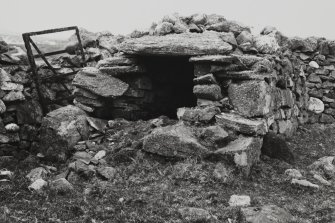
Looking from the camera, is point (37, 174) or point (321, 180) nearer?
point (37, 174)

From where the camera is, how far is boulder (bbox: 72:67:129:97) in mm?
9688

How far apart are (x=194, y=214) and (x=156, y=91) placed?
5.38 m

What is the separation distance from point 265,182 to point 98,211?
3.32 meters

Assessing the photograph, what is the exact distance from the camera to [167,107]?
11062 mm

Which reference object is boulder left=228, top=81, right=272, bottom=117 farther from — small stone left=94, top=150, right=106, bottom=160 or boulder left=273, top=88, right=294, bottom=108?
small stone left=94, top=150, right=106, bottom=160

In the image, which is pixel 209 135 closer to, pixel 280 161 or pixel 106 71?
pixel 280 161

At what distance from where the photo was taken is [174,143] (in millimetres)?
7621

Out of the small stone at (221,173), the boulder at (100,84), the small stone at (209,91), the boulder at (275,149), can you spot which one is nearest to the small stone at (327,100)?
the boulder at (275,149)

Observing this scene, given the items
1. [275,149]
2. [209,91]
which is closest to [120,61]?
[209,91]

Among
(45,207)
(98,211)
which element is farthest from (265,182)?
(45,207)

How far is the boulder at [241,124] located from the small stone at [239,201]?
5.78 ft

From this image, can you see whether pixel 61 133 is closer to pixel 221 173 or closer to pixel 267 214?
pixel 221 173

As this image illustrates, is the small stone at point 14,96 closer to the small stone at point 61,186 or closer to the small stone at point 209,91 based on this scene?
the small stone at point 61,186

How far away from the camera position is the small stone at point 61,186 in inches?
260
